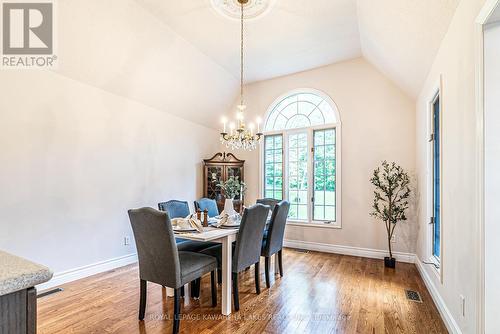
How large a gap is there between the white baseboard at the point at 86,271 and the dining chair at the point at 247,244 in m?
1.78

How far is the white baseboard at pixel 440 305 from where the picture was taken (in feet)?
7.21

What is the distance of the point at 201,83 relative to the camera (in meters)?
4.78

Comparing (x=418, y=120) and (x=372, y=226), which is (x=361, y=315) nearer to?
(x=372, y=226)

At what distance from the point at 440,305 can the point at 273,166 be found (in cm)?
334

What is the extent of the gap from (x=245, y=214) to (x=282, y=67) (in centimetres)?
317

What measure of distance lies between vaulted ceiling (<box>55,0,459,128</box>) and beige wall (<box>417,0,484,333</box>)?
0.32m

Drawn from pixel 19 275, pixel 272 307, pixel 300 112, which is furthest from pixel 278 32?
pixel 19 275

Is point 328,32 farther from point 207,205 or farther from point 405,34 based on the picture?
point 207,205

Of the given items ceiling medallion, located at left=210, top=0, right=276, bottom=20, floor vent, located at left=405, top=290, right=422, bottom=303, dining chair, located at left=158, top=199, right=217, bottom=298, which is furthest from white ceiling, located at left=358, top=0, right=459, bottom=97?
dining chair, located at left=158, top=199, right=217, bottom=298

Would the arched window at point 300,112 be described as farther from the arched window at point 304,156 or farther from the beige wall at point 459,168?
the beige wall at point 459,168

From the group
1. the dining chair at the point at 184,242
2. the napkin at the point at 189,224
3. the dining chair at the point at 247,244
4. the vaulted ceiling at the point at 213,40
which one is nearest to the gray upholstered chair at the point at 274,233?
the dining chair at the point at 247,244

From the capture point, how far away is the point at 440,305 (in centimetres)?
261

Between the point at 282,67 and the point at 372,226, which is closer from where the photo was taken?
the point at 372,226
